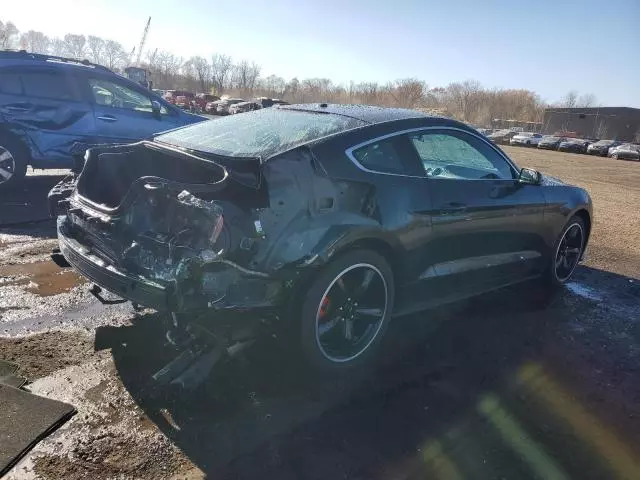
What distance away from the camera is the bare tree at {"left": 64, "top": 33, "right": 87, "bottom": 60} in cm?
12519

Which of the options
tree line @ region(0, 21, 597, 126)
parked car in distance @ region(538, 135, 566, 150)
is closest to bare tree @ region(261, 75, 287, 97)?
tree line @ region(0, 21, 597, 126)

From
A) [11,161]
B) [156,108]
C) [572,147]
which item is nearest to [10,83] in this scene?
[11,161]

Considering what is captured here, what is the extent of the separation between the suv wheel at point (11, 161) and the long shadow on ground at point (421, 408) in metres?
4.86

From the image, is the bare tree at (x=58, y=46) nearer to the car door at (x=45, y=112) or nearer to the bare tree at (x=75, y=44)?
the bare tree at (x=75, y=44)

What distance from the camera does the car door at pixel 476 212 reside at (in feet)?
13.1

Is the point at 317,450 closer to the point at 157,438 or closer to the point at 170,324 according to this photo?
the point at 157,438

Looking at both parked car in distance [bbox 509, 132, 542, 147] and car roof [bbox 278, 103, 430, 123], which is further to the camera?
parked car in distance [bbox 509, 132, 542, 147]

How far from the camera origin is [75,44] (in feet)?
418

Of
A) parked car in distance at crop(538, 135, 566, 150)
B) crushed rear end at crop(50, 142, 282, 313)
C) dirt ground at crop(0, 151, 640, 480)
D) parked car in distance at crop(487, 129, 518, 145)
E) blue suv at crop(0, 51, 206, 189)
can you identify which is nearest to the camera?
dirt ground at crop(0, 151, 640, 480)

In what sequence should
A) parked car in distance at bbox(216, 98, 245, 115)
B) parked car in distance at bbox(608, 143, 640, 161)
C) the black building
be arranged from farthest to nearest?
1. the black building
2. parked car in distance at bbox(216, 98, 245, 115)
3. parked car in distance at bbox(608, 143, 640, 161)

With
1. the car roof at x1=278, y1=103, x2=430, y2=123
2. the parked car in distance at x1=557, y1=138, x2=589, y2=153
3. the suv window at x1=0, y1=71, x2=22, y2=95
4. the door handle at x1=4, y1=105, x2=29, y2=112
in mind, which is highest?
the car roof at x1=278, y1=103, x2=430, y2=123

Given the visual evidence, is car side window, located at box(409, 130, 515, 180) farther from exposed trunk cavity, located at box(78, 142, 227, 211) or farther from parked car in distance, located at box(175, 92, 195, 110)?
parked car in distance, located at box(175, 92, 195, 110)

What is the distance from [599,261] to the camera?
22.8ft

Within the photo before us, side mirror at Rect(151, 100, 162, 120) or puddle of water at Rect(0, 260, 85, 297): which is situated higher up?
side mirror at Rect(151, 100, 162, 120)
